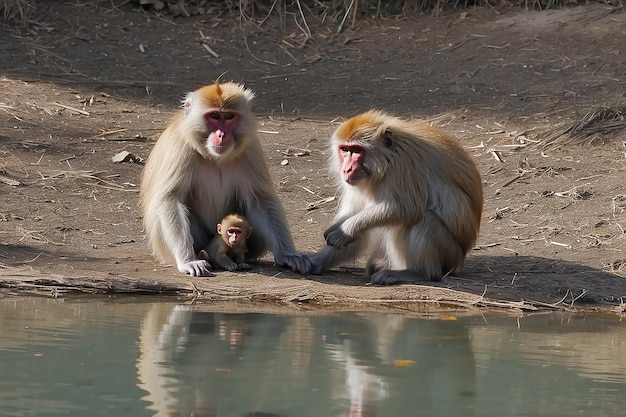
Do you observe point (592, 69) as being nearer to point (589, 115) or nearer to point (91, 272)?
point (589, 115)

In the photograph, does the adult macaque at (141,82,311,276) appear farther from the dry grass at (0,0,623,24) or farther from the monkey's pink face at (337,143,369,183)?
the dry grass at (0,0,623,24)

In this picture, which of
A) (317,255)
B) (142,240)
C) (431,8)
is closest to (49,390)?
(317,255)

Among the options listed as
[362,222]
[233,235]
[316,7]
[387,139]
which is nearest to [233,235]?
[233,235]

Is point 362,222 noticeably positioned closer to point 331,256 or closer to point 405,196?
point 405,196

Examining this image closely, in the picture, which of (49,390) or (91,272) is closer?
(49,390)

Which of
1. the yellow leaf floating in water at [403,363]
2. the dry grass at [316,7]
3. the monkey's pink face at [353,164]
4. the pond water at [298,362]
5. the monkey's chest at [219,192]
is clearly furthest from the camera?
the dry grass at [316,7]

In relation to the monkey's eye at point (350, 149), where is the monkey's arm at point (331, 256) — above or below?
below

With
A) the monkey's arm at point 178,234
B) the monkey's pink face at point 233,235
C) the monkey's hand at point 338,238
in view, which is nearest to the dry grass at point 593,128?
the monkey's hand at point 338,238

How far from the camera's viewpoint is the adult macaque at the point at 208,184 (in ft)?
30.8

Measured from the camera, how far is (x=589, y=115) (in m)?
13.9

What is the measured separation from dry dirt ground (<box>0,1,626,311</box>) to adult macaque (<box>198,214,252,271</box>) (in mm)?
200

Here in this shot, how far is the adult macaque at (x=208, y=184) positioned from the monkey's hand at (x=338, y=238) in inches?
13.2

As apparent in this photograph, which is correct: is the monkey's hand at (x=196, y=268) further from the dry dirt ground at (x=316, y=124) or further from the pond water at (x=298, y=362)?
the pond water at (x=298, y=362)

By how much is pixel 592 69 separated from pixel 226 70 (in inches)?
203
